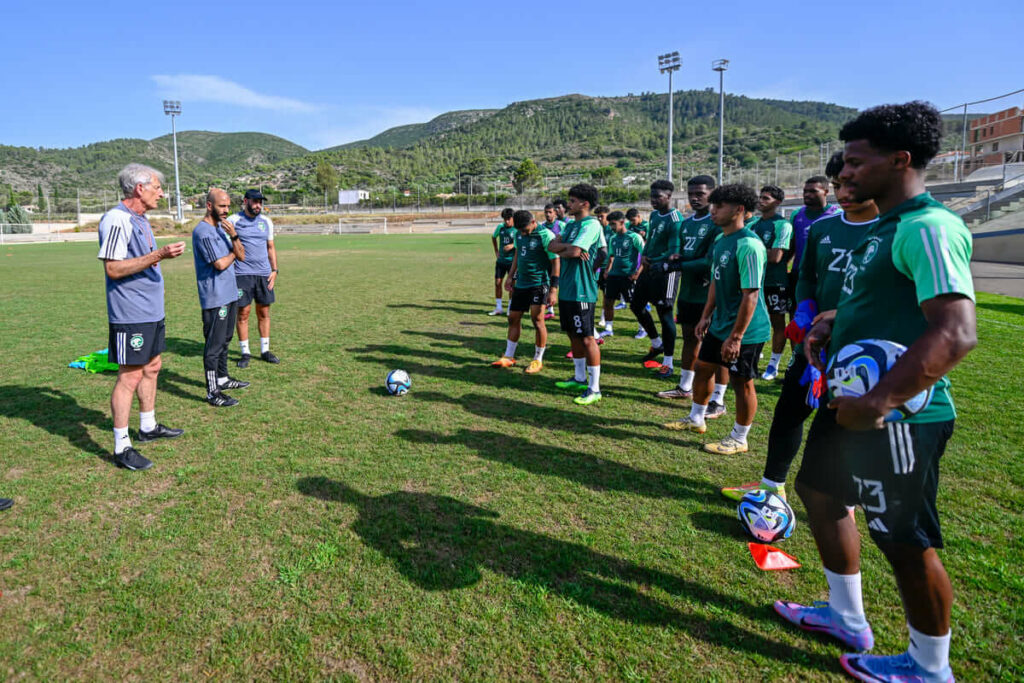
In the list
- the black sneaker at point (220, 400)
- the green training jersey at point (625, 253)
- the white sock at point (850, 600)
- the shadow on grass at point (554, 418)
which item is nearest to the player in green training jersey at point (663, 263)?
the green training jersey at point (625, 253)

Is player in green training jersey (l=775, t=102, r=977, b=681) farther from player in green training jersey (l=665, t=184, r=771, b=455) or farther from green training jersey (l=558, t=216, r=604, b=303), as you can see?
green training jersey (l=558, t=216, r=604, b=303)

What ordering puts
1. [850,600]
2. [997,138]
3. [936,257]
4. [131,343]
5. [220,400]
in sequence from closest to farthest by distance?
[936,257] → [850,600] → [131,343] → [220,400] → [997,138]

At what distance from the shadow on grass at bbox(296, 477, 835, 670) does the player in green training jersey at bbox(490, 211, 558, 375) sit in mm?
4065

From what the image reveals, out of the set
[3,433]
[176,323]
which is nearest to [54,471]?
[3,433]

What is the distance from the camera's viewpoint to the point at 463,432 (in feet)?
18.5

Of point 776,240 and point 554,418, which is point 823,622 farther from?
point 776,240

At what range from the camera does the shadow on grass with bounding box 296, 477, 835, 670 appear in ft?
9.51

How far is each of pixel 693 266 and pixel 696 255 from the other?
283 millimetres

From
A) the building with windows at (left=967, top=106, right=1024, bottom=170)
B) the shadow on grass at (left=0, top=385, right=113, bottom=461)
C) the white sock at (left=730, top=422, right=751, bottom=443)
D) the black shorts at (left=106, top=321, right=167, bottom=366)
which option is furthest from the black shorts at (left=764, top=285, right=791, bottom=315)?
the building with windows at (left=967, top=106, right=1024, bottom=170)

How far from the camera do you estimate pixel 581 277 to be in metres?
6.59

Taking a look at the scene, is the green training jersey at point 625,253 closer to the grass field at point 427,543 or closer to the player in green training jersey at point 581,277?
the player in green training jersey at point 581,277

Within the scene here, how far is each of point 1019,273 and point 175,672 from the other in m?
23.4

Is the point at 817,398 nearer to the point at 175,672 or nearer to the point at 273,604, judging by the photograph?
the point at 273,604

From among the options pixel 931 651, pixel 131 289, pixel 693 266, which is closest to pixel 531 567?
pixel 931 651
